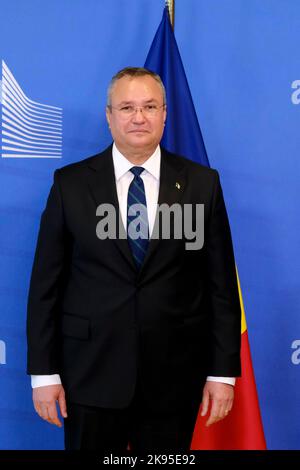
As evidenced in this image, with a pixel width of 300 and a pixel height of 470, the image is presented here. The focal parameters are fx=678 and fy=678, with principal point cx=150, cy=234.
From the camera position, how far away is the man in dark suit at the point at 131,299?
1.83m

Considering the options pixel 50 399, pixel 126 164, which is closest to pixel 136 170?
pixel 126 164

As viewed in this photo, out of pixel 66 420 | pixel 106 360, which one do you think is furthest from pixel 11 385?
pixel 106 360

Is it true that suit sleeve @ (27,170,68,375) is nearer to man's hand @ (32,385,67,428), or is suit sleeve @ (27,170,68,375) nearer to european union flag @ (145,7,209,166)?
man's hand @ (32,385,67,428)

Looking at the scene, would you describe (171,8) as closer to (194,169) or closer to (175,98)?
(175,98)

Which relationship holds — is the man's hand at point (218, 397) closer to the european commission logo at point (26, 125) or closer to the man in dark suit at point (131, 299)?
the man in dark suit at point (131, 299)

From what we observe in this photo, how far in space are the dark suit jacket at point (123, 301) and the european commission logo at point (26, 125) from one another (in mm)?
641

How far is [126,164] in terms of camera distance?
6.24ft

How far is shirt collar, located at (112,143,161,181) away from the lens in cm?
190

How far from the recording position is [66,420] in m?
1.95

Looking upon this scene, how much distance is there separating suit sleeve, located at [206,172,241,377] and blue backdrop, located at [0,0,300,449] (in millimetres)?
750

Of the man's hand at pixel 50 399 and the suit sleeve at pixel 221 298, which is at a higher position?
the suit sleeve at pixel 221 298

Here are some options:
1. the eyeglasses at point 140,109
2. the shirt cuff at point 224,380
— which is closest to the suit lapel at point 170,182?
the eyeglasses at point 140,109

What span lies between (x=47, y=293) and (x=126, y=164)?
0.42 m
